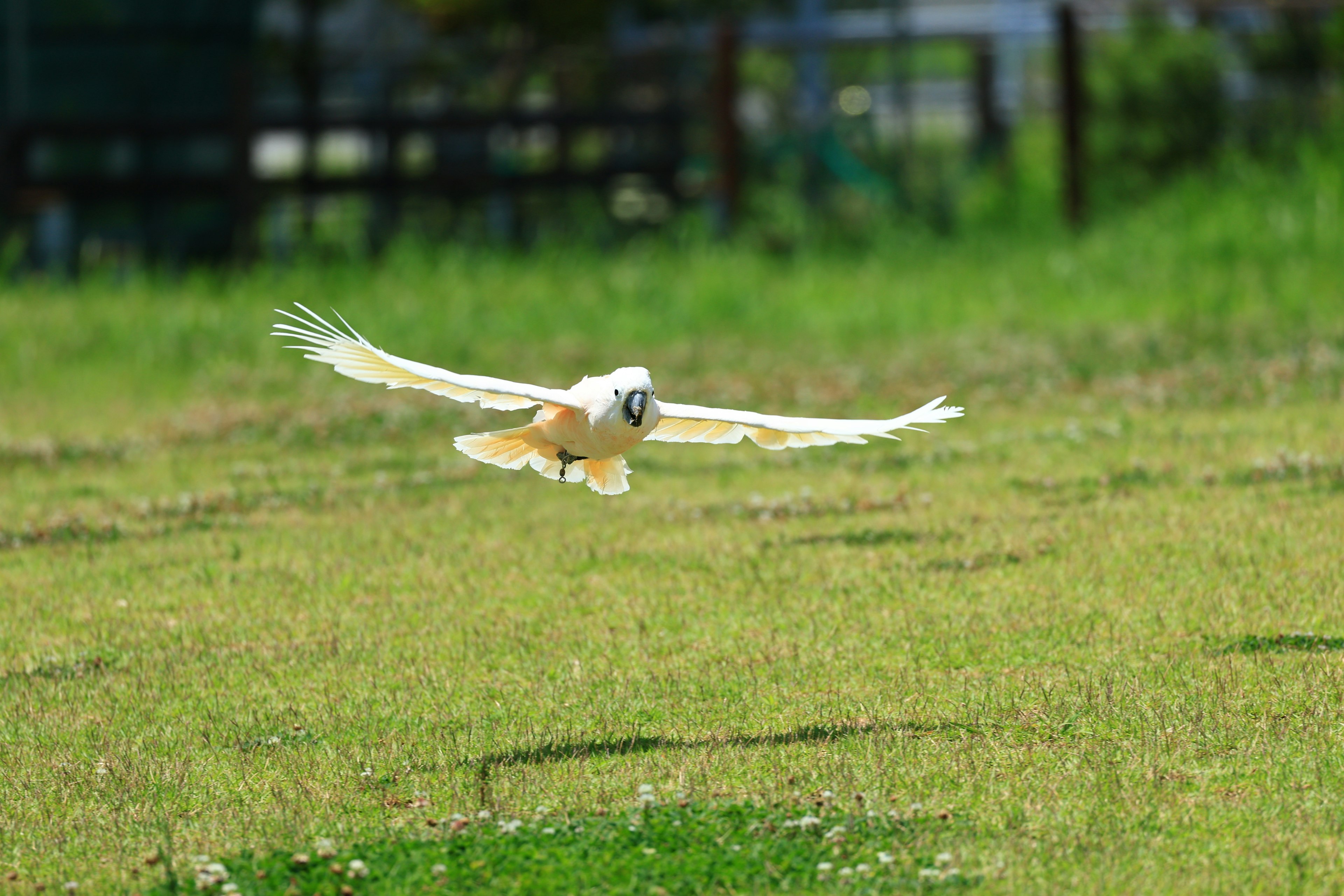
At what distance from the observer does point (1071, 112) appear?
19.4 m

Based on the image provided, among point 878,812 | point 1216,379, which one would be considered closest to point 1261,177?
point 1216,379

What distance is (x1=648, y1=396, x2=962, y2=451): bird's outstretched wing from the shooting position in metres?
5.58

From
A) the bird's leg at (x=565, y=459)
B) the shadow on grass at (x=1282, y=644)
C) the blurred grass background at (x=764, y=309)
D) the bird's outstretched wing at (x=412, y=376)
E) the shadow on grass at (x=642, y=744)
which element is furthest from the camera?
the blurred grass background at (x=764, y=309)

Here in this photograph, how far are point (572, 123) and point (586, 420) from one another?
595 inches

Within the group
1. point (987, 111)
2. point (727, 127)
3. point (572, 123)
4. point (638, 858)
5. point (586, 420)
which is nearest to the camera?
point (638, 858)

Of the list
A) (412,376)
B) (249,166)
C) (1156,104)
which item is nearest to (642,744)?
(412,376)

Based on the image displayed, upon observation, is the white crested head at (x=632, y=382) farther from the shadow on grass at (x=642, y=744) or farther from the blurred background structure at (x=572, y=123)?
the blurred background structure at (x=572, y=123)

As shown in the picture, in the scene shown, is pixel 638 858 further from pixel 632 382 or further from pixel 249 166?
pixel 249 166

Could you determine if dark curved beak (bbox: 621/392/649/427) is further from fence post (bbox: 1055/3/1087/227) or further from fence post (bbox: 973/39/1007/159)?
fence post (bbox: 973/39/1007/159)

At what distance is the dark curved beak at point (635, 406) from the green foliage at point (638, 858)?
117 cm

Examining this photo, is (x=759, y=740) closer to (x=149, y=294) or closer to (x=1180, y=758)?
(x=1180, y=758)

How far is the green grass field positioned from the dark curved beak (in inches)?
44.4

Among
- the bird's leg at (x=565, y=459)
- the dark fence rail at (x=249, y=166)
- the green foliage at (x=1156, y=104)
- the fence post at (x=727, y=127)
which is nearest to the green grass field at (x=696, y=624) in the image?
the bird's leg at (x=565, y=459)

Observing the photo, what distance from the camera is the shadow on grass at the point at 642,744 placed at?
5883mm
